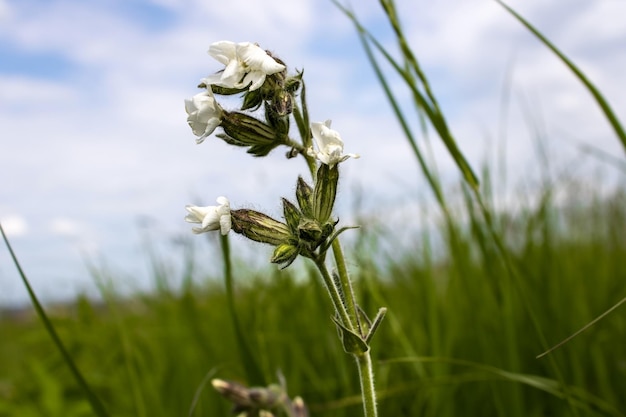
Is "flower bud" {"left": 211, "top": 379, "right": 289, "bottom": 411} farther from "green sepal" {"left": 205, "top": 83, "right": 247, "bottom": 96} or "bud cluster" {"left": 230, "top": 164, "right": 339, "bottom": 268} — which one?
"green sepal" {"left": 205, "top": 83, "right": 247, "bottom": 96}

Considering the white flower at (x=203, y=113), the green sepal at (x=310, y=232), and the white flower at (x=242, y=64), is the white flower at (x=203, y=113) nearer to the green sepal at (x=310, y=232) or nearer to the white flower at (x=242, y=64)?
the white flower at (x=242, y=64)

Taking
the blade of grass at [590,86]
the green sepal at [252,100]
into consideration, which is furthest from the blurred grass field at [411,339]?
the green sepal at [252,100]

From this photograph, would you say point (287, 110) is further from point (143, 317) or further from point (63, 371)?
point (143, 317)

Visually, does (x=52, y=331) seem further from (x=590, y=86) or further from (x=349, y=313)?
(x=590, y=86)

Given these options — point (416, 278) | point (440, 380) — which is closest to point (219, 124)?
point (440, 380)

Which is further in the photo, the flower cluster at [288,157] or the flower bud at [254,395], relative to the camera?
the flower bud at [254,395]
